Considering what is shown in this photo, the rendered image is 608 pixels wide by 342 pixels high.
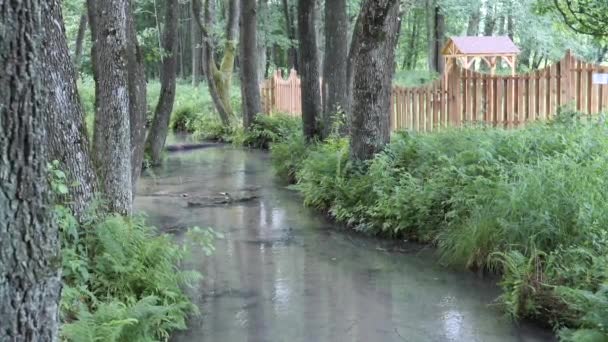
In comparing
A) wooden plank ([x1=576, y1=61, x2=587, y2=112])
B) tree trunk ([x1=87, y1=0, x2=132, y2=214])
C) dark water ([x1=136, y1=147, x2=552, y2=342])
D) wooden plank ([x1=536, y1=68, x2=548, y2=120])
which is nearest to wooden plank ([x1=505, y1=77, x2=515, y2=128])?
wooden plank ([x1=536, y1=68, x2=548, y2=120])

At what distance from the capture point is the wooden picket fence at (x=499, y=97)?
1471 centimetres

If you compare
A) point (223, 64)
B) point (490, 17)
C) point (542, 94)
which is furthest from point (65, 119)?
point (490, 17)

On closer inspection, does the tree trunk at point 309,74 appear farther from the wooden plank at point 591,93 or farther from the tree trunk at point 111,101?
the tree trunk at point 111,101

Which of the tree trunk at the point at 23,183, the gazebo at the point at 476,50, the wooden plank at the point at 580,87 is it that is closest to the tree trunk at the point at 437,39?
the gazebo at the point at 476,50

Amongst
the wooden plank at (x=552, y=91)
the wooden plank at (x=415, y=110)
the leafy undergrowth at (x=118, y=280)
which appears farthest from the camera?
the wooden plank at (x=415, y=110)

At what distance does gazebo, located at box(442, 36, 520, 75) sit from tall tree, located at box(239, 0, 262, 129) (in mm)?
8169

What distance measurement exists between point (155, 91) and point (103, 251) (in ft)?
105

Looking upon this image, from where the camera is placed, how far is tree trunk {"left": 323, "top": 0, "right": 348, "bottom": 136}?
1567 cm

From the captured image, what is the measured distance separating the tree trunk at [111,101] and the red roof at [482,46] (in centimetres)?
2081

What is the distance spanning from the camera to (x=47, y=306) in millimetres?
2941

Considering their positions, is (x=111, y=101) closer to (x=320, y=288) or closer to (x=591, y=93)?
(x=320, y=288)

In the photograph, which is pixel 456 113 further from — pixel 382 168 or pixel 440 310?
pixel 440 310

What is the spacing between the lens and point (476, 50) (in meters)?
27.5

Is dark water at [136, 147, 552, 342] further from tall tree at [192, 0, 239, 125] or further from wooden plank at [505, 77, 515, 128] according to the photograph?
tall tree at [192, 0, 239, 125]
